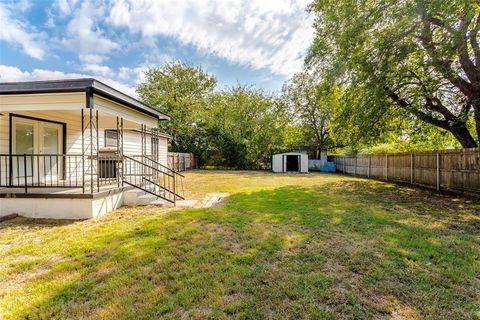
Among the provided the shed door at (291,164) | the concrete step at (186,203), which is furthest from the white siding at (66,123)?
the shed door at (291,164)

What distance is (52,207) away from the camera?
5.50 metres

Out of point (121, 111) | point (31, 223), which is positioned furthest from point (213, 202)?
point (31, 223)

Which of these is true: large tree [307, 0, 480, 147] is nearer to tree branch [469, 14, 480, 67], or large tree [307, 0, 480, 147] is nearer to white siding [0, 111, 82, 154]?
tree branch [469, 14, 480, 67]

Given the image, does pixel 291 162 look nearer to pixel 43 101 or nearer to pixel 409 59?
pixel 409 59

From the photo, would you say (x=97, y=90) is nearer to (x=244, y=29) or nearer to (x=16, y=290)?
(x=16, y=290)

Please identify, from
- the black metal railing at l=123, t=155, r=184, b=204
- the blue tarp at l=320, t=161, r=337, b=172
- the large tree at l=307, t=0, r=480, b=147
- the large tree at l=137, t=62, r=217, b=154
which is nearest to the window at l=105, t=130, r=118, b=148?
the black metal railing at l=123, t=155, r=184, b=204

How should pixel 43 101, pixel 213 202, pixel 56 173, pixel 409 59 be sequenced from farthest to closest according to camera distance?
pixel 409 59 → pixel 56 173 → pixel 213 202 → pixel 43 101

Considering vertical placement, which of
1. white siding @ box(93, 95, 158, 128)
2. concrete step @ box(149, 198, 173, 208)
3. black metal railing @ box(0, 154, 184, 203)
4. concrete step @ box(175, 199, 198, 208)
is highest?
white siding @ box(93, 95, 158, 128)

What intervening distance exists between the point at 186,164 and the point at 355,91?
54.8 ft

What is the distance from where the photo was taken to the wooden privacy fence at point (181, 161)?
19684 mm

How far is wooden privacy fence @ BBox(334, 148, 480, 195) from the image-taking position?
776cm

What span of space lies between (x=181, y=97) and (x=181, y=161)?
1024 centimetres

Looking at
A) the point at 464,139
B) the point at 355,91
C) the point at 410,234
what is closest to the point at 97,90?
the point at 410,234

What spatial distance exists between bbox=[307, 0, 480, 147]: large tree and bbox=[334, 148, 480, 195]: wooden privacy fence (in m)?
1.30
